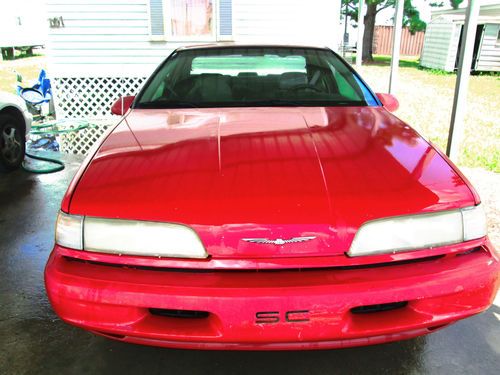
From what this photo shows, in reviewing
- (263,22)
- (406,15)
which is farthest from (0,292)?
(406,15)

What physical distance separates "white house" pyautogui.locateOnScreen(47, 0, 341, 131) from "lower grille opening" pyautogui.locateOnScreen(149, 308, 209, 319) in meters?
7.80

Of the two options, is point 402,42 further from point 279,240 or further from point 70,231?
point 70,231

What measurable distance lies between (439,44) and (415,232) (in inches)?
767

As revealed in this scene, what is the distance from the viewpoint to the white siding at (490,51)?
1723 centimetres

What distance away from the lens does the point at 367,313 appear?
65.7 inches

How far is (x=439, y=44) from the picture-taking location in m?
18.7

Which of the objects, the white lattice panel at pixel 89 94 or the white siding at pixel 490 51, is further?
the white siding at pixel 490 51

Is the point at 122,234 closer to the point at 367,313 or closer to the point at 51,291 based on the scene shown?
the point at 51,291

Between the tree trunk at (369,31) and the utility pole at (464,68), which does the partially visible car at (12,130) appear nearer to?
the utility pole at (464,68)

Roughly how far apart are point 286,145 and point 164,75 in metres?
1.41

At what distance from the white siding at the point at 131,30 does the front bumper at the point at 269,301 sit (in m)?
7.67

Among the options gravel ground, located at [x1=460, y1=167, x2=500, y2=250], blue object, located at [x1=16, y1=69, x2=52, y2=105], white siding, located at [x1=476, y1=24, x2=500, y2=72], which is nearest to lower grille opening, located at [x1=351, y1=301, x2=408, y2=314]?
gravel ground, located at [x1=460, y1=167, x2=500, y2=250]

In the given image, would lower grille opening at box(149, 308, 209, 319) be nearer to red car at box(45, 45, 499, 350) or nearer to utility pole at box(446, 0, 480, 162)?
red car at box(45, 45, 499, 350)

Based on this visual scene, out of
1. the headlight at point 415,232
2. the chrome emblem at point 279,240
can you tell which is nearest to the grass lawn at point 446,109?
the headlight at point 415,232
